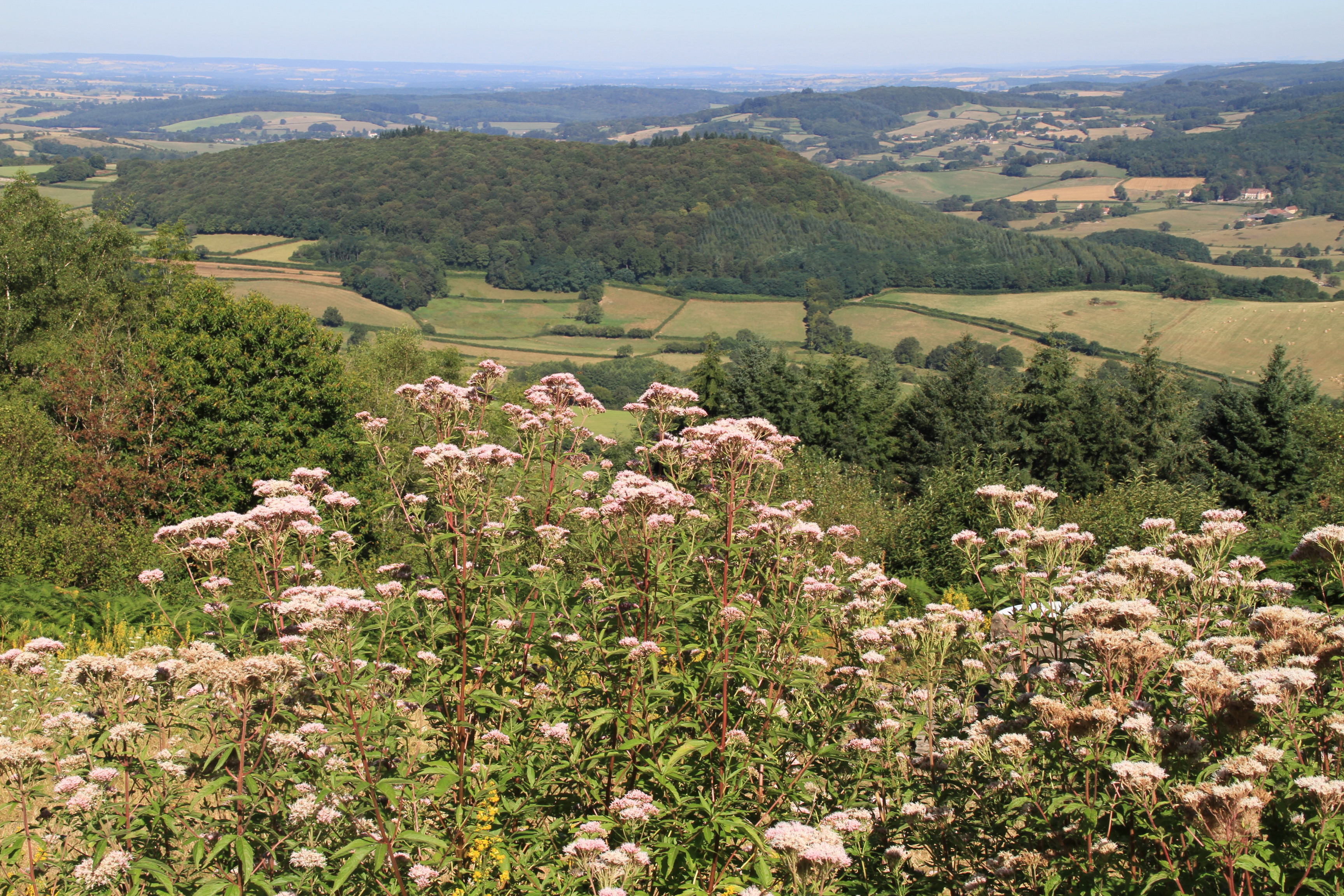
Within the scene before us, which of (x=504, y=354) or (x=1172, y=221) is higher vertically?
(x=1172, y=221)

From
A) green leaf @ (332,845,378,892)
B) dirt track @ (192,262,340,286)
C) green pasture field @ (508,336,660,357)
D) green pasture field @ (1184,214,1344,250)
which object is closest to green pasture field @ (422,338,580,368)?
green pasture field @ (508,336,660,357)

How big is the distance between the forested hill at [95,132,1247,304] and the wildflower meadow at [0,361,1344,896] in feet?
381

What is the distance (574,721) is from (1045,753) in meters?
2.61

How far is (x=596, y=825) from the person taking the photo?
3.79 meters

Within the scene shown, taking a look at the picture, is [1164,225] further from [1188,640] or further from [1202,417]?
[1188,640]

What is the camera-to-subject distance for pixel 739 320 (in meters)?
112

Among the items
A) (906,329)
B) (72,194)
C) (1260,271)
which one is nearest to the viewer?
(906,329)

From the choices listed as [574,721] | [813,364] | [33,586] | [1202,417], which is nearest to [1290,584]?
A: [574,721]

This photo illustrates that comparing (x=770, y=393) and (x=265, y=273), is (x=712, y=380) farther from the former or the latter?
(x=265, y=273)

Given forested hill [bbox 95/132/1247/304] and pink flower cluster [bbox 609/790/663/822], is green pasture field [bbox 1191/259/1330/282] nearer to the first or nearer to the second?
forested hill [bbox 95/132/1247/304]

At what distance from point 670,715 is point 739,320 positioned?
109 m

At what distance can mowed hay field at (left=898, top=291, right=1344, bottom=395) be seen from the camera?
7825 centimetres

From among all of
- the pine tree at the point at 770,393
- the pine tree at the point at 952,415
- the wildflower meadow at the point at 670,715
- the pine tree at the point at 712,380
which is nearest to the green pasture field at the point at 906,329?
the pine tree at the point at 952,415

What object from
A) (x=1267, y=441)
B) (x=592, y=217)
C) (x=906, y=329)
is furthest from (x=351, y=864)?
(x=592, y=217)
